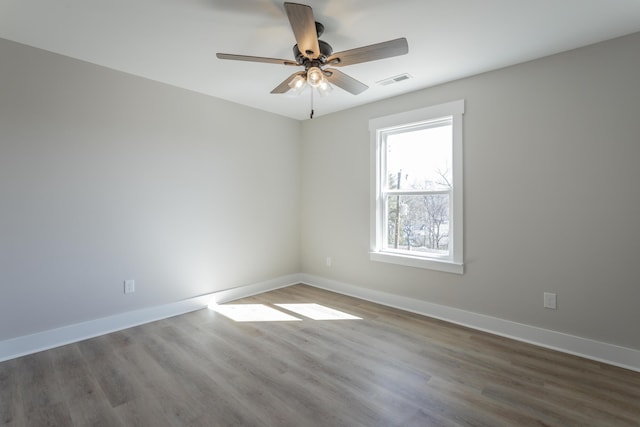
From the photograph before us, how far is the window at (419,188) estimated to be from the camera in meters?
3.19

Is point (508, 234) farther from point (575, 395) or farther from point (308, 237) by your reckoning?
point (308, 237)

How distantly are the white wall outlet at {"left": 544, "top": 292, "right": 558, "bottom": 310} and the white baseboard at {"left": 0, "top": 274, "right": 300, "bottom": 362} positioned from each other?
3.24 metres

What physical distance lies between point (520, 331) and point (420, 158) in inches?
77.9

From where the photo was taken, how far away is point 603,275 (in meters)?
2.42

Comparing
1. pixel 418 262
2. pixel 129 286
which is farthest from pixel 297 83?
pixel 129 286

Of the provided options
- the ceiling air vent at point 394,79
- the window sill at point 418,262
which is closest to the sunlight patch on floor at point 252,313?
the window sill at point 418,262

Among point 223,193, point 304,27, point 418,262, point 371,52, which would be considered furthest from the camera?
point 223,193

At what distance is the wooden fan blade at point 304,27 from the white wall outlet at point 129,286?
2721 mm

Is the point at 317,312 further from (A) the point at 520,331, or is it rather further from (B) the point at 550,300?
(B) the point at 550,300

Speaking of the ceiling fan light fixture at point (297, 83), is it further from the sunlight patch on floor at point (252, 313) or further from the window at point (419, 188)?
the sunlight patch on floor at point (252, 313)

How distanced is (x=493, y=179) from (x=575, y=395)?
1.79 m

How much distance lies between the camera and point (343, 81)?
7.99 feet

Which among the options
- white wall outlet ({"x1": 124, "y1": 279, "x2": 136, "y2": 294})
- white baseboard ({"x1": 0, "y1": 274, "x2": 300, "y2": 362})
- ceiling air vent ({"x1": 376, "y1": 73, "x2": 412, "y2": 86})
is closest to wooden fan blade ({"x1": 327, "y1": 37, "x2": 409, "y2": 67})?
ceiling air vent ({"x1": 376, "y1": 73, "x2": 412, "y2": 86})

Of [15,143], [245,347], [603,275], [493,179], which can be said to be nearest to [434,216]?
[493,179]
